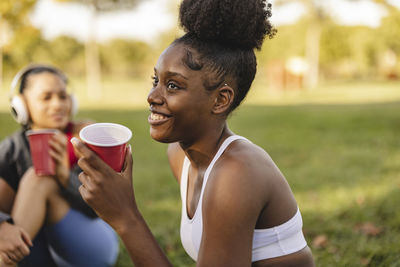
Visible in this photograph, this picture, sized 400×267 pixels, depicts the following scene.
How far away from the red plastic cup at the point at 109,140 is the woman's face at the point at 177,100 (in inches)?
6.3

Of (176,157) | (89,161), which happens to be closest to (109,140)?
(89,161)

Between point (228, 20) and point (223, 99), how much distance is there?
29cm

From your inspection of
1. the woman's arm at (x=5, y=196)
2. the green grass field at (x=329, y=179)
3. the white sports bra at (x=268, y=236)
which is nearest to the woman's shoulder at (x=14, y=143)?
the woman's arm at (x=5, y=196)

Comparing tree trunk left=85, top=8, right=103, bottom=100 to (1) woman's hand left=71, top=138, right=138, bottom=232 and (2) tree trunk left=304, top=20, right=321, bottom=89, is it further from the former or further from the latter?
(1) woman's hand left=71, top=138, right=138, bottom=232

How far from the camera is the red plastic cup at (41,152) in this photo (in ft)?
8.00

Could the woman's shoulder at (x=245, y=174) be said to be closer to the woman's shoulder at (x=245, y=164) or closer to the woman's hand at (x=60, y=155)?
the woman's shoulder at (x=245, y=164)

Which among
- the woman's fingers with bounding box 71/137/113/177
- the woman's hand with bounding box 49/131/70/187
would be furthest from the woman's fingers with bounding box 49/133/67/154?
the woman's fingers with bounding box 71/137/113/177

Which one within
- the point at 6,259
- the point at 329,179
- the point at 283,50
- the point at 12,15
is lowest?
the point at 283,50

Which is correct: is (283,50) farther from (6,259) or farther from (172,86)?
(172,86)

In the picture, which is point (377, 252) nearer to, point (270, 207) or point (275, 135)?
point (270, 207)

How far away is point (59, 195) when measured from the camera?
2.59 m

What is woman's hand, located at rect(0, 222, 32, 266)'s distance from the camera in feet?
7.13

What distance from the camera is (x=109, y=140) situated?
1.58 metres

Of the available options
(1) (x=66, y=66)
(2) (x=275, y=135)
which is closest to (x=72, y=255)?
(2) (x=275, y=135)
